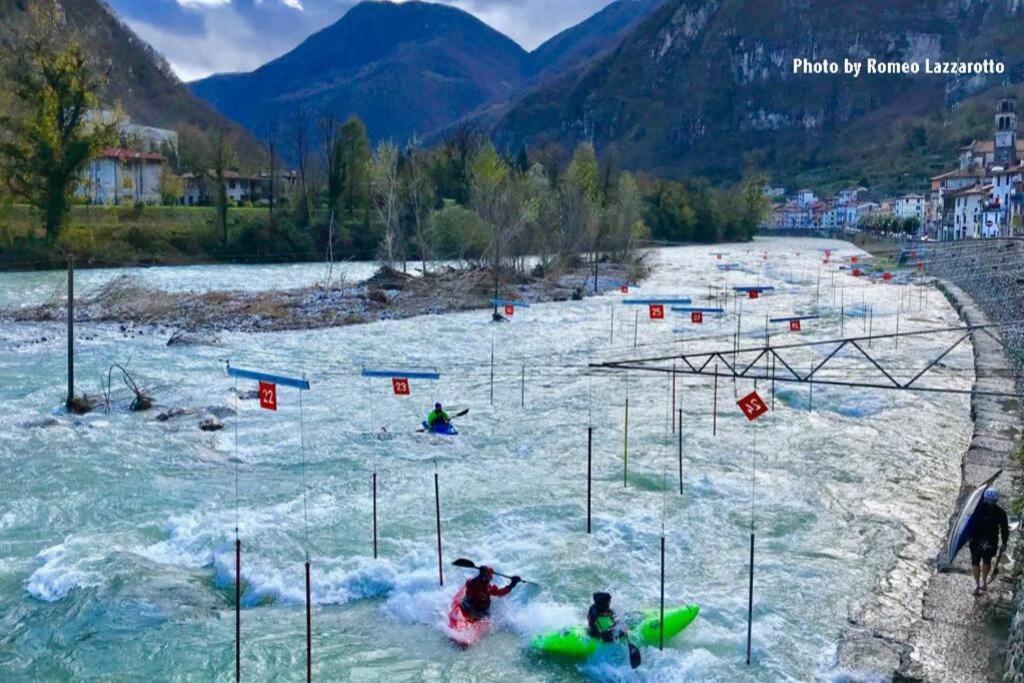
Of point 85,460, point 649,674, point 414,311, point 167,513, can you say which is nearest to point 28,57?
point 414,311

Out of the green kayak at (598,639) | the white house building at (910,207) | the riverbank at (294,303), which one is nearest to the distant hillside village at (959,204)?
the white house building at (910,207)

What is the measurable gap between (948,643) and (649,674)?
358 centimetres

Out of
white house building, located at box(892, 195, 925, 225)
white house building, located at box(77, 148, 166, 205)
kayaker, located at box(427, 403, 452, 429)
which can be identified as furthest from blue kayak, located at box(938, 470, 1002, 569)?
white house building, located at box(892, 195, 925, 225)

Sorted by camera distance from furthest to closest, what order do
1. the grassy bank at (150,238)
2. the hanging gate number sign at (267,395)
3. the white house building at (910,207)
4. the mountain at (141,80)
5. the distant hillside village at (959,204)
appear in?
the mountain at (141,80) → the white house building at (910,207) → the distant hillside village at (959,204) → the grassy bank at (150,238) → the hanging gate number sign at (267,395)

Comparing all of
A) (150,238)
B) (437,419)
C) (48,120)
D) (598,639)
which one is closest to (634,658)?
(598,639)

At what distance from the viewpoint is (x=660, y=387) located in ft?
86.8

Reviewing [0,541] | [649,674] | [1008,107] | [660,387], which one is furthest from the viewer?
[1008,107]

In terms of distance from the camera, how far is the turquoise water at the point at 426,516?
10.9 metres

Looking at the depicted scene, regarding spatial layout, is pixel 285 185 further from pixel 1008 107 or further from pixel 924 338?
pixel 1008 107

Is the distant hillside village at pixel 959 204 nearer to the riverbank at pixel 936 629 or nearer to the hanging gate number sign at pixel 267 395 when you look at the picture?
the riverbank at pixel 936 629

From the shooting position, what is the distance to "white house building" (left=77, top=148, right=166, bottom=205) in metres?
84.4

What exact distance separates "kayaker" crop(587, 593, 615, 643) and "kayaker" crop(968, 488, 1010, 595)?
4.98 m

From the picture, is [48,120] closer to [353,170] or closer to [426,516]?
[353,170]

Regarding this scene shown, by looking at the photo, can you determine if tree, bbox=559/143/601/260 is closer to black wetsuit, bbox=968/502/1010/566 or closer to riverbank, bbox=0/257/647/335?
riverbank, bbox=0/257/647/335
